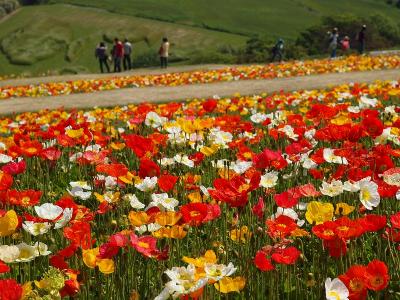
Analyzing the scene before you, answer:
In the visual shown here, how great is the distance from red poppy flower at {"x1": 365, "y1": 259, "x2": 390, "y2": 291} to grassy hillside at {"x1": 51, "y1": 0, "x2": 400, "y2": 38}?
296 ft

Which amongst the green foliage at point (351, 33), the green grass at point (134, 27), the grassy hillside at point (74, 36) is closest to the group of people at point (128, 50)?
the green foliage at point (351, 33)

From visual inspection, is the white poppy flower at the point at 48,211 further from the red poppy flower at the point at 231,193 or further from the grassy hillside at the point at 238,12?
the grassy hillside at the point at 238,12

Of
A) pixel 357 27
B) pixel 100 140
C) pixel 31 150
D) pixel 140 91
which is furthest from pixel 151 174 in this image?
pixel 357 27

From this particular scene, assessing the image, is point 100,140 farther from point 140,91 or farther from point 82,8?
point 82,8

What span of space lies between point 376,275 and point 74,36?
87.5m

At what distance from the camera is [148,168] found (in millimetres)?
3512

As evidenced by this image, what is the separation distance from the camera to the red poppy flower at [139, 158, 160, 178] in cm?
346

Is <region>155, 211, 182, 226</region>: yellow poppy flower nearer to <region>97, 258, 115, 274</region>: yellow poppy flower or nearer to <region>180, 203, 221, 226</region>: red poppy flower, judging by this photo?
<region>180, 203, 221, 226</region>: red poppy flower

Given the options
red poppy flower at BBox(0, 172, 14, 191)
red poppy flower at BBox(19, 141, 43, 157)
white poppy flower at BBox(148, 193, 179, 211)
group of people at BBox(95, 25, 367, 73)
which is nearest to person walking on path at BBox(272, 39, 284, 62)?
group of people at BBox(95, 25, 367, 73)

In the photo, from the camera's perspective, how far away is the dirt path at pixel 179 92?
46.2 ft

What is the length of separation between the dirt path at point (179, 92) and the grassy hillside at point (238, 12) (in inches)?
2964

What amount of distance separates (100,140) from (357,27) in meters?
47.9

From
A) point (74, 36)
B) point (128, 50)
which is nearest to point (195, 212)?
point (128, 50)

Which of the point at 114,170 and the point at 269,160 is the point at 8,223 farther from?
the point at 269,160
